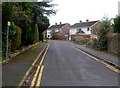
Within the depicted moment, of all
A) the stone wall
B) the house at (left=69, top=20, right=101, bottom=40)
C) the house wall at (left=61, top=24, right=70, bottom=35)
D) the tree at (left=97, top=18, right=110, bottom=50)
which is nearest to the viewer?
the stone wall

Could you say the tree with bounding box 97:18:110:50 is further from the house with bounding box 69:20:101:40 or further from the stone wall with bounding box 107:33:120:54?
the house with bounding box 69:20:101:40

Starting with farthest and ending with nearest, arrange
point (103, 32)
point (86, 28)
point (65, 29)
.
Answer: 1. point (65, 29)
2. point (86, 28)
3. point (103, 32)

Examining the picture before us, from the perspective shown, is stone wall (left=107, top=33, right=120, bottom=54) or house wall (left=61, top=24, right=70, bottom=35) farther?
house wall (left=61, top=24, right=70, bottom=35)

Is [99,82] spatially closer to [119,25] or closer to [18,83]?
[18,83]

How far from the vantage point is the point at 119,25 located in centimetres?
2278

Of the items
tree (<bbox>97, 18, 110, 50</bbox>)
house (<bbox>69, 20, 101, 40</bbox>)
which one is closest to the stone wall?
tree (<bbox>97, 18, 110, 50</bbox>)

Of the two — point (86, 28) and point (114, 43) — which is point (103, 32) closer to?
point (114, 43)

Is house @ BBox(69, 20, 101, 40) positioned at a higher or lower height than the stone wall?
higher

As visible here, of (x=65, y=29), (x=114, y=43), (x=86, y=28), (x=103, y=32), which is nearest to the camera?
(x=114, y=43)

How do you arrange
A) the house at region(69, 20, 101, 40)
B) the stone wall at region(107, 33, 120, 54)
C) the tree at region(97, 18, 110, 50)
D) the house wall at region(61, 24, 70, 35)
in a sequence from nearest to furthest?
the stone wall at region(107, 33, 120, 54), the tree at region(97, 18, 110, 50), the house at region(69, 20, 101, 40), the house wall at region(61, 24, 70, 35)

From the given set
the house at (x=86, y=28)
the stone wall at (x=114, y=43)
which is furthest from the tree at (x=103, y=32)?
the house at (x=86, y=28)

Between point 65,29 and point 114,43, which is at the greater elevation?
point 65,29

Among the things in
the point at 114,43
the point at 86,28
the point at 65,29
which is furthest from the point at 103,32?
the point at 65,29

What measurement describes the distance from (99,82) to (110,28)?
20.3 meters
